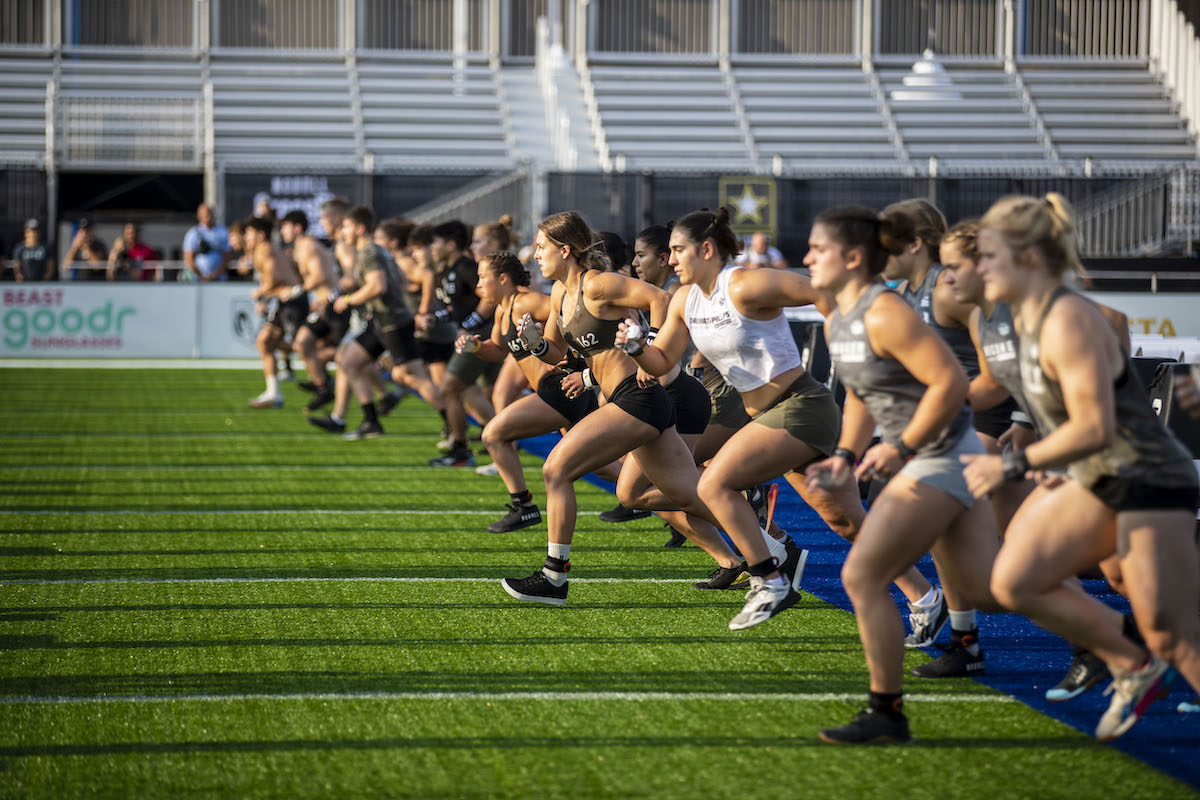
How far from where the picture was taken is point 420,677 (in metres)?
5.80

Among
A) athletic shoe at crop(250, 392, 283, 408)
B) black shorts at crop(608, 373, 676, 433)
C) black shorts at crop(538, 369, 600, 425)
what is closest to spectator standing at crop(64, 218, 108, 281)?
athletic shoe at crop(250, 392, 283, 408)

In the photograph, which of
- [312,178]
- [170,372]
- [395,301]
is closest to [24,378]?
[170,372]

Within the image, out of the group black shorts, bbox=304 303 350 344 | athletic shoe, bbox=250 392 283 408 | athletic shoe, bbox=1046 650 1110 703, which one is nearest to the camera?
athletic shoe, bbox=1046 650 1110 703

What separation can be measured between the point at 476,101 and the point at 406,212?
26.5ft

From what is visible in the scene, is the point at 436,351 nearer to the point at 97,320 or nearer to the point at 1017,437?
the point at 1017,437

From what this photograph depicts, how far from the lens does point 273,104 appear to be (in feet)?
108

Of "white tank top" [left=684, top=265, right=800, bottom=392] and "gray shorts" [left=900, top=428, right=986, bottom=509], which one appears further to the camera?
"white tank top" [left=684, top=265, right=800, bottom=392]

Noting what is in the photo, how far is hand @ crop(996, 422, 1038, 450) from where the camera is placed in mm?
6754

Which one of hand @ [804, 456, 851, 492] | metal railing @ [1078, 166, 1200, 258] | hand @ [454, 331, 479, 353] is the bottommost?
hand @ [804, 456, 851, 492]

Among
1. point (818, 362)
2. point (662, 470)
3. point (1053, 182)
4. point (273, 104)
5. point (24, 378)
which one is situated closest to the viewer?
point (662, 470)

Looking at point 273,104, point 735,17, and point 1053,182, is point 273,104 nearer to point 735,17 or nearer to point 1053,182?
point 735,17

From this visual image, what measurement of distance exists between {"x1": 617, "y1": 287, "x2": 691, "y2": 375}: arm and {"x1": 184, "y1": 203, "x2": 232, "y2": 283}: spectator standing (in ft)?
59.7

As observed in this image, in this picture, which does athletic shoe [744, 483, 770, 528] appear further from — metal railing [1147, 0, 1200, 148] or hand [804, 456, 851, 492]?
metal railing [1147, 0, 1200, 148]

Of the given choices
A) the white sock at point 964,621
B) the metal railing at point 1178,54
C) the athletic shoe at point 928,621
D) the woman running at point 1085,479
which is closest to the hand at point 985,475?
the woman running at point 1085,479
